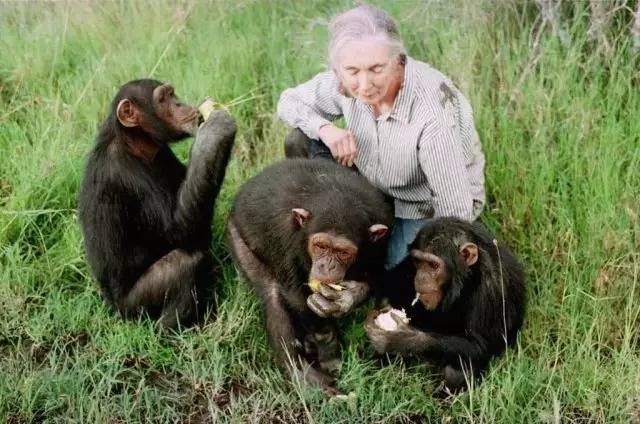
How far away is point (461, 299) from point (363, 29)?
1474mm

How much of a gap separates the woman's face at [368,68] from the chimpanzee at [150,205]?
664 mm

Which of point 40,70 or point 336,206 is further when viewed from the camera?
point 40,70

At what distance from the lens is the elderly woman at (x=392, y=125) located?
15.2ft

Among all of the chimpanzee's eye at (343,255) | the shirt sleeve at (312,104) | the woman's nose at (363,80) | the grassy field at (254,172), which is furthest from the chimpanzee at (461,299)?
the shirt sleeve at (312,104)

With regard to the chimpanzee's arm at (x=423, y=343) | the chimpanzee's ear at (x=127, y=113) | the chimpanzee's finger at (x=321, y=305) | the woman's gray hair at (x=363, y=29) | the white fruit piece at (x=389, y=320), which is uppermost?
the woman's gray hair at (x=363, y=29)

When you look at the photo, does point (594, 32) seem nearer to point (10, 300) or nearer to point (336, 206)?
point (336, 206)

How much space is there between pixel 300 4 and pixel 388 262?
9.53 feet

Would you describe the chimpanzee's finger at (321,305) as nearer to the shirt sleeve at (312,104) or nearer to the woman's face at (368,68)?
the woman's face at (368,68)

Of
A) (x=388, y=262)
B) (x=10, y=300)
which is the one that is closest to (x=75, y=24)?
(x=10, y=300)

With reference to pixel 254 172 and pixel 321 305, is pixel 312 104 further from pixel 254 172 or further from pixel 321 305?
pixel 321 305

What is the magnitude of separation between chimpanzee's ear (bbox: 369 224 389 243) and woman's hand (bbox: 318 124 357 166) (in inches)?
25.9

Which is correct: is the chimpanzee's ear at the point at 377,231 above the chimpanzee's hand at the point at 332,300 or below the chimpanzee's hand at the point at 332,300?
above

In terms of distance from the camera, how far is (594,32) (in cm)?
605

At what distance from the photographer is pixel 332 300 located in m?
4.46
